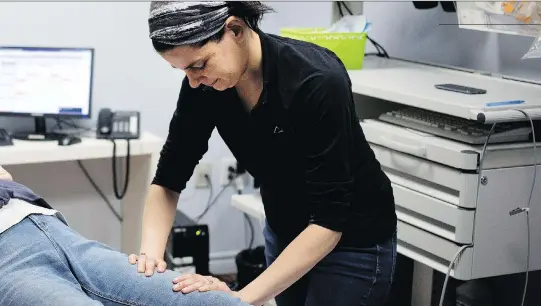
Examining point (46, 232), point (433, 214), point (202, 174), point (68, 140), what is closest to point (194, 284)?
point (46, 232)

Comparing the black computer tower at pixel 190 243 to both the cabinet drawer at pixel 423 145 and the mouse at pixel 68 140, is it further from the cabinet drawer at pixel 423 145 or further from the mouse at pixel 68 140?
the cabinet drawer at pixel 423 145

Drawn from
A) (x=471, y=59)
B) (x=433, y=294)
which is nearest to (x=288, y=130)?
(x=433, y=294)

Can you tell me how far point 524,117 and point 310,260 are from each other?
2.75 ft

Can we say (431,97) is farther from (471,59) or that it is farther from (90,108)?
(90,108)

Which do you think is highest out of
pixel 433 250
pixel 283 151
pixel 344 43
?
pixel 344 43

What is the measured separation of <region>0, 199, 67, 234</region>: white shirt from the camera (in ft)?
4.88

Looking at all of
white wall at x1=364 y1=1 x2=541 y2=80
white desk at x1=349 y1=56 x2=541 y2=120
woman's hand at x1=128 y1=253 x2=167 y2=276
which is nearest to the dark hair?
woman's hand at x1=128 y1=253 x2=167 y2=276

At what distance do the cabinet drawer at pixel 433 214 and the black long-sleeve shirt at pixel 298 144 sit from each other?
468 mm

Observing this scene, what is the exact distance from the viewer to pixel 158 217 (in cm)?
158

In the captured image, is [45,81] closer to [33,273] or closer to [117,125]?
[117,125]

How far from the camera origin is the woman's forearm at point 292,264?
4.58 ft

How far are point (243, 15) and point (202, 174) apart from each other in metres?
2.00

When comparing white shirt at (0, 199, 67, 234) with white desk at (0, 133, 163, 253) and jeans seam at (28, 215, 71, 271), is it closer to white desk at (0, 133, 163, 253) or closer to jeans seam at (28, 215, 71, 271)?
jeans seam at (28, 215, 71, 271)

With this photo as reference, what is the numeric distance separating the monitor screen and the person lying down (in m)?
1.43
